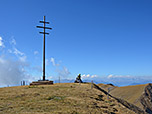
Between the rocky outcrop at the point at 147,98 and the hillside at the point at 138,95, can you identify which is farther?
the hillside at the point at 138,95

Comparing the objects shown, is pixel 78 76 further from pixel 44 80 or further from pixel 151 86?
pixel 151 86

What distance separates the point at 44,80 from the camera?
30.6 m

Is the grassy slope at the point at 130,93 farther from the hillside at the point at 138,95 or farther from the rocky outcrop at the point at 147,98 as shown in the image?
the rocky outcrop at the point at 147,98

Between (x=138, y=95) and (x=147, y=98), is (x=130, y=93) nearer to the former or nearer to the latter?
(x=138, y=95)

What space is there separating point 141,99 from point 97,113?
60458 millimetres

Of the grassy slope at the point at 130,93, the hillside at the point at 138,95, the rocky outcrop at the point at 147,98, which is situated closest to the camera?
the rocky outcrop at the point at 147,98

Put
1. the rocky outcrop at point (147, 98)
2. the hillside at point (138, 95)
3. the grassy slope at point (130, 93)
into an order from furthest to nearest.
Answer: the grassy slope at point (130, 93)
the hillside at point (138, 95)
the rocky outcrop at point (147, 98)

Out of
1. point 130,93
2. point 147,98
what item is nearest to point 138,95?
point 147,98

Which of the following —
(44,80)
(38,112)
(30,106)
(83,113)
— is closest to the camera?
(38,112)

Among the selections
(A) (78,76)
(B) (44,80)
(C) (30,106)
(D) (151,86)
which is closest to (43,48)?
(B) (44,80)

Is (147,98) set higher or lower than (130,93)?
lower

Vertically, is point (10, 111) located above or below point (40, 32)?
below

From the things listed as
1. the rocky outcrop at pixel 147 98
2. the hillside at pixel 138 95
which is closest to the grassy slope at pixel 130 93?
the hillside at pixel 138 95

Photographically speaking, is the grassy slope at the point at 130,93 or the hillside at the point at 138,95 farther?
the grassy slope at the point at 130,93
